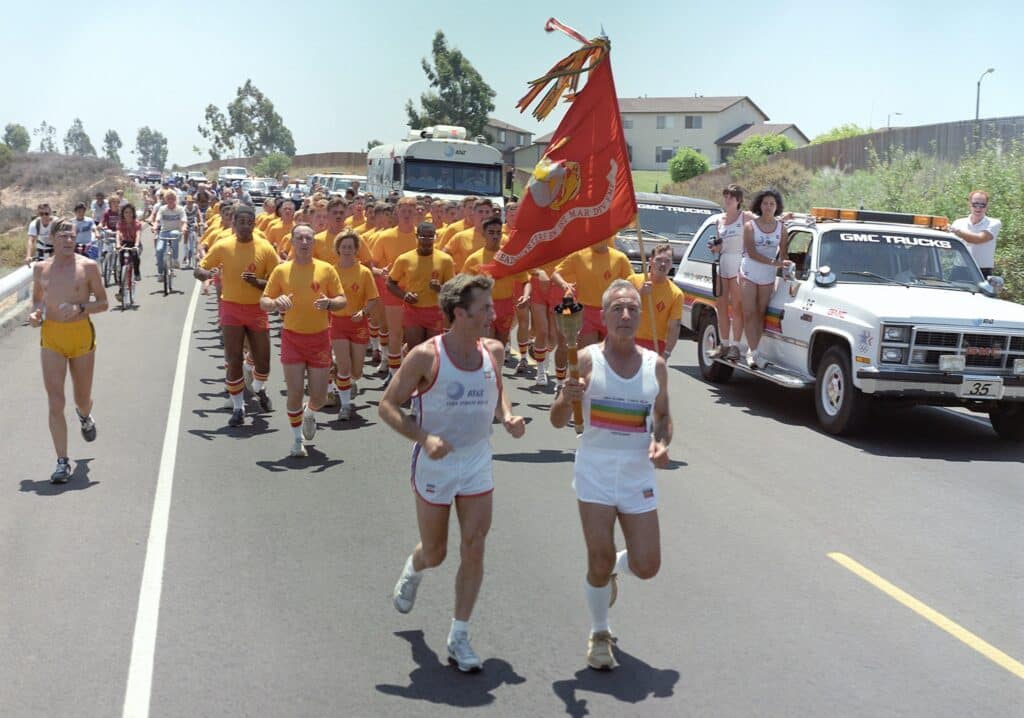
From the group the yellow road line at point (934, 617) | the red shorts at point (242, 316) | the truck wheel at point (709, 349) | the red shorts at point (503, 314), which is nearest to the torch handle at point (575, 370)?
the yellow road line at point (934, 617)

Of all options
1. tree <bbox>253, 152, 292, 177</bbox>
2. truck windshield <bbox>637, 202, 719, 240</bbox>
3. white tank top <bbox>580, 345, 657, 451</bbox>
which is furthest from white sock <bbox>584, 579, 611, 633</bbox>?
tree <bbox>253, 152, 292, 177</bbox>

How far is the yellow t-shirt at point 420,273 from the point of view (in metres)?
11.7

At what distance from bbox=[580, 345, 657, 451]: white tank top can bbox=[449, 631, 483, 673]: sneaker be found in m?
1.12

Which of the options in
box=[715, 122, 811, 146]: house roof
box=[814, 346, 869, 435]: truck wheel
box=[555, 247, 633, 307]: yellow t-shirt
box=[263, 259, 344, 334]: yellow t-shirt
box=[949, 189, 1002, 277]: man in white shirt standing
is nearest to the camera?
box=[263, 259, 344, 334]: yellow t-shirt

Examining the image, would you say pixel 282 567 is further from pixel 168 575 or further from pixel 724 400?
pixel 724 400

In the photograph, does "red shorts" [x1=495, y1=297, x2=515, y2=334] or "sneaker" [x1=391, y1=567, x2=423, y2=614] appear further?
"red shorts" [x1=495, y1=297, x2=515, y2=334]

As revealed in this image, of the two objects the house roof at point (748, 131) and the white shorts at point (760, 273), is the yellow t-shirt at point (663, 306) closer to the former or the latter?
the white shorts at point (760, 273)

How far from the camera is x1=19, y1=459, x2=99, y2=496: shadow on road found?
29.1 ft

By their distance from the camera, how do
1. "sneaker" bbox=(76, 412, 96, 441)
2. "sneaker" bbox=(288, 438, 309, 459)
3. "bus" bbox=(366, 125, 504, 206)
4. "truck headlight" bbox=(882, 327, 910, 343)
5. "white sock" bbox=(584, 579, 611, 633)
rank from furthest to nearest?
"bus" bbox=(366, 125, 504, 206)
"truck headlight" bbox=(882, 327, 910, 343)
"sneaker" bbox=(288, 438, 309, 459)
"sneaker" bbox=(76, 412, 96, 441)
"white sock" bbox=(584, 579, 611, 633)

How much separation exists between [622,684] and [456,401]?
155cm

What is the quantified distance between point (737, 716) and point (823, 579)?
213cm

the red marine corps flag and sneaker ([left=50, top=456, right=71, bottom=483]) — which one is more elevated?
the red marine corps flag

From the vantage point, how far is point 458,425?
5.68 meters

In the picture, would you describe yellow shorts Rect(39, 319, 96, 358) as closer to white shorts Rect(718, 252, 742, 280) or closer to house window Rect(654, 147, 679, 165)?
white shorts Rect(718, 252, 742, 280)
